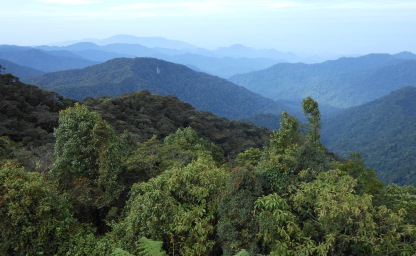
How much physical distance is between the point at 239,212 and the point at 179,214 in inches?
54.2

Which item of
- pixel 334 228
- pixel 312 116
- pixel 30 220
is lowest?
pixel 30 220

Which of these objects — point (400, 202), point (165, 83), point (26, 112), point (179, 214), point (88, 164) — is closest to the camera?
point (179, 214)

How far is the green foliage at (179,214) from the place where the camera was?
6.88 m

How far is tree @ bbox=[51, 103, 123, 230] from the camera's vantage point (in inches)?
367

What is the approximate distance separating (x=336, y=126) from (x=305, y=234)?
15365 cm

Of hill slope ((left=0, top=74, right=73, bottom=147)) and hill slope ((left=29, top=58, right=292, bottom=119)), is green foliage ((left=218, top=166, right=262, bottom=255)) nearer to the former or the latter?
hill slope ((left=0, top=74, right=73, bottom=147))

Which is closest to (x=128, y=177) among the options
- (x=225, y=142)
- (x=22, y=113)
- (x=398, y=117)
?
(x=22, y=113)

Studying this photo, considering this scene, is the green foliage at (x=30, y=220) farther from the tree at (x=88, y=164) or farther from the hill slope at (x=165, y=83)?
the hill slope at (x=165, y=83)

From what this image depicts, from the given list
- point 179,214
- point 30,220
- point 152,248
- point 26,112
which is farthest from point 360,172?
point 26,112

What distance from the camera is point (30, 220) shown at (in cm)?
740

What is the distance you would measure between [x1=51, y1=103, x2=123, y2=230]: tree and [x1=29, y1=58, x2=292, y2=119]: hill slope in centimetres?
10948

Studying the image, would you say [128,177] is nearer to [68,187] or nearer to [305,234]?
[68,187]

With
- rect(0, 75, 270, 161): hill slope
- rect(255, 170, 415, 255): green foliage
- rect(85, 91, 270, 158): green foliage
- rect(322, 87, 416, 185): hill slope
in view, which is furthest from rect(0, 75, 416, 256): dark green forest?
rect(322, 87, 416, 185): hill slope

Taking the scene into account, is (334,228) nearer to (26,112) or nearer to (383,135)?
(26,112)
